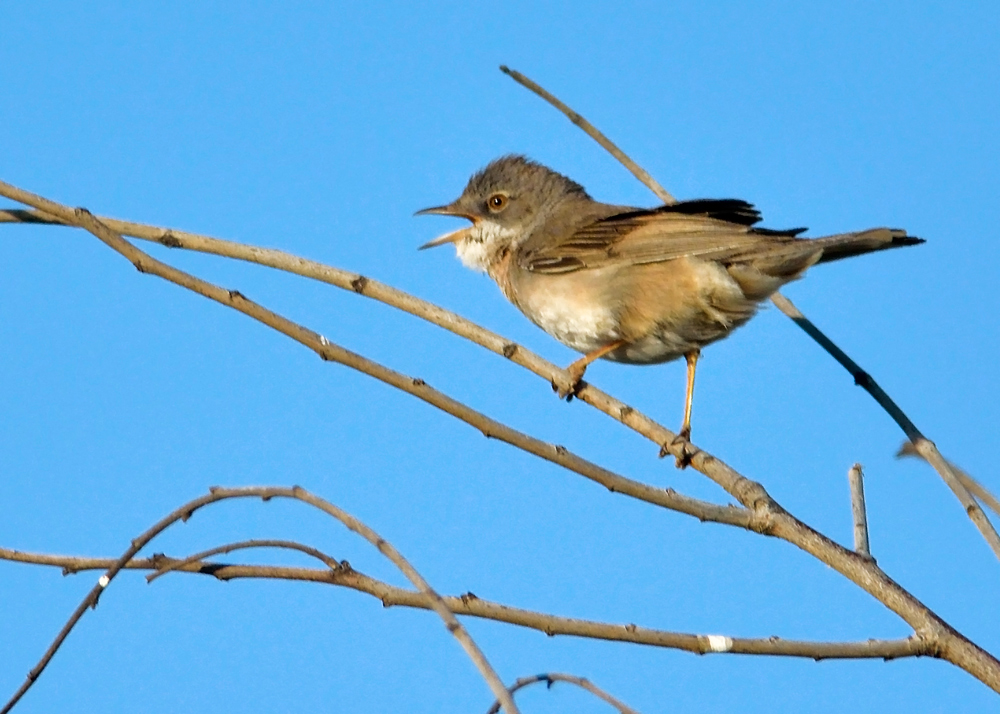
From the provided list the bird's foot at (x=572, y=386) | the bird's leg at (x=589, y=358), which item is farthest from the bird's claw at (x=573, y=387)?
the bird's leg at (x=589, y=358)

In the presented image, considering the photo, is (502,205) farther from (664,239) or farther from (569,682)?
(569,682)

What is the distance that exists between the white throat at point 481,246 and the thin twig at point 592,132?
7.87 ft

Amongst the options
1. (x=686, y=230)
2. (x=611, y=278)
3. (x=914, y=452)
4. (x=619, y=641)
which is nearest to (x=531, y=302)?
(x=611, y=278)

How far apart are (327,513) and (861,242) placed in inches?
122

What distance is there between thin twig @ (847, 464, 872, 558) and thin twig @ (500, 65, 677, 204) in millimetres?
1281

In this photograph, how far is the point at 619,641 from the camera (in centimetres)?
275

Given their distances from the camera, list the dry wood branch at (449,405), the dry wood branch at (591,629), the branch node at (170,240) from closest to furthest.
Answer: the dry wood branch at (591,629), the dry wood branch at (449,405), the branch node at (170,240)

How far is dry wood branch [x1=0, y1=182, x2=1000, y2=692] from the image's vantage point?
289 centimetres

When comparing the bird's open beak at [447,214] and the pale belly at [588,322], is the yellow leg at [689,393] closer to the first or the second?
the pale belly at [588,322]

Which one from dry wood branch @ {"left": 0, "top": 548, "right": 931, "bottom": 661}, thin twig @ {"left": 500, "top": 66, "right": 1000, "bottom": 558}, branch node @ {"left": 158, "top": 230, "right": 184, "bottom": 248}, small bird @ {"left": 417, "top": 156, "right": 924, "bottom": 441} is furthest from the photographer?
small bird @ {"left": 417, "top": 156, "right": 924, "bottom": 441}

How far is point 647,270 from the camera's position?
18.9ft

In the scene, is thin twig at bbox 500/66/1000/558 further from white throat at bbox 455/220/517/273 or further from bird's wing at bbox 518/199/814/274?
white throat at bbox 455/220/517/273

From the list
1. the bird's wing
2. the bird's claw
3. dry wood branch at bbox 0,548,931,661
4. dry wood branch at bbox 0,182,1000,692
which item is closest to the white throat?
the bird's wing

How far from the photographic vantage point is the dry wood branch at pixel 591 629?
2758mm
